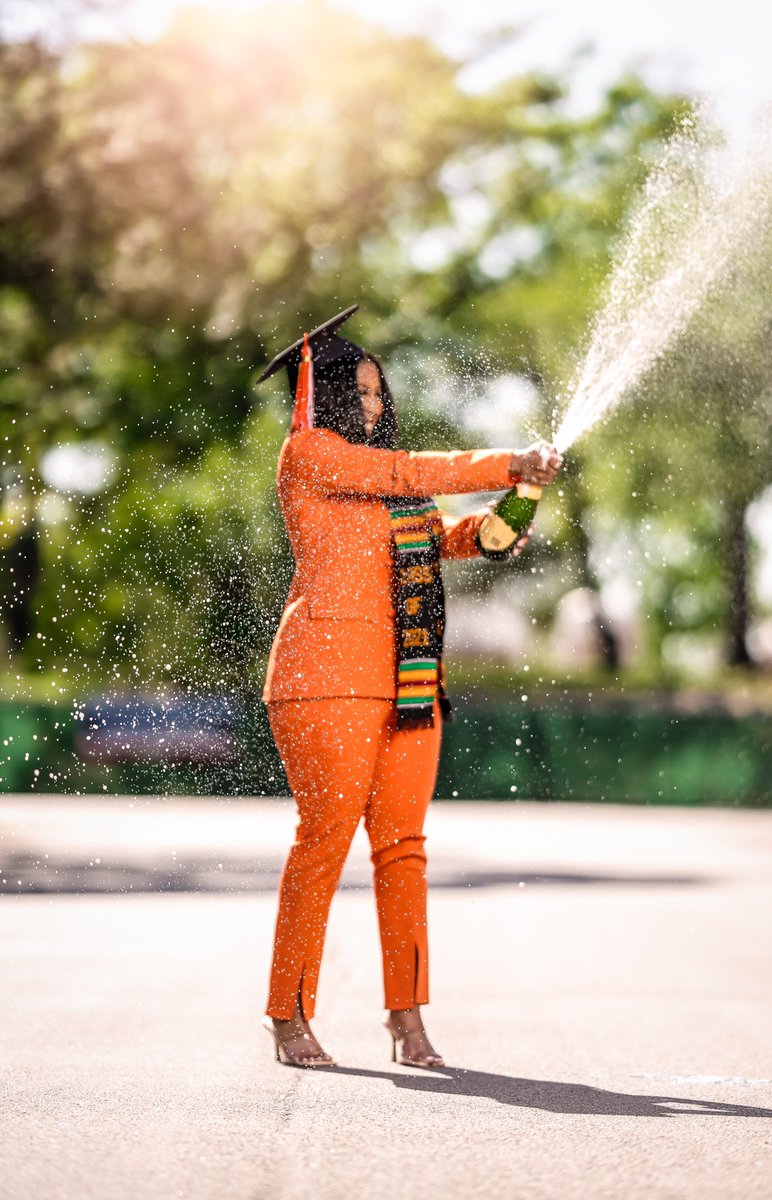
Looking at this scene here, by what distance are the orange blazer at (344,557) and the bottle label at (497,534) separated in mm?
92

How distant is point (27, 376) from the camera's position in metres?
21.6

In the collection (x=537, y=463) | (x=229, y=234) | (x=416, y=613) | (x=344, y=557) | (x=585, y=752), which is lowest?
(x=585, y=752)

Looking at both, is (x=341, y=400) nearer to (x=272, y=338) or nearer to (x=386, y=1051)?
(x=386, y=1051)

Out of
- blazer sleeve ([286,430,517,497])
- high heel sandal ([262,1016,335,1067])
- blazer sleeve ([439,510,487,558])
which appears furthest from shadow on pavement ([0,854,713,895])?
blazer sleeve ([286,430,517,497])

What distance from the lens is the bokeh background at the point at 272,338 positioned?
1777cm

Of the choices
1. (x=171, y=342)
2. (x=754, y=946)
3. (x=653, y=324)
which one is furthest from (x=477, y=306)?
(x=653, y=324)

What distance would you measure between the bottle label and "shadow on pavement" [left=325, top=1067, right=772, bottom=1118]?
1.40 metres

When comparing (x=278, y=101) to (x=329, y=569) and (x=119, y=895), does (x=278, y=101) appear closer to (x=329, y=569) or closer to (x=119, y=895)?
(x=119, y=895)

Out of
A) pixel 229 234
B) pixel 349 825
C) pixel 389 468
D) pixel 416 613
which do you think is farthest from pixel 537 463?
pixel 229 234

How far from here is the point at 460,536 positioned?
227 inches

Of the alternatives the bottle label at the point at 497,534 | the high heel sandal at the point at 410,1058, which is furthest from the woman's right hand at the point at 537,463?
the high heel sandal at the point at 410,1058

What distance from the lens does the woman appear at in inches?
218

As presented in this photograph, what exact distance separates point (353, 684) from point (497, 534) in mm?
559

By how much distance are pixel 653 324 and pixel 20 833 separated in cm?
1468
